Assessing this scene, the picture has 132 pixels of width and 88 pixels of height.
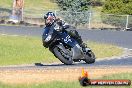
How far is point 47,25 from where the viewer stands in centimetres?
1716

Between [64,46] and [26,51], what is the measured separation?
7.37 m

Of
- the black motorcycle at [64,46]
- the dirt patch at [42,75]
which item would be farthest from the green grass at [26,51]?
the dirt patch at [42,75]

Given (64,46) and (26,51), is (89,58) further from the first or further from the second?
(26,51)

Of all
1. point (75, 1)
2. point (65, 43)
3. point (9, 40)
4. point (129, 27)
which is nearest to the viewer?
point (65, 43)

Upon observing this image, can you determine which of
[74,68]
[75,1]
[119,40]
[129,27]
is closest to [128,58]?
[74,68]

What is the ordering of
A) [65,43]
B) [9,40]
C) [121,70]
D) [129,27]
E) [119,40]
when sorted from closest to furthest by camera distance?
1. [121,70]
2. [65,43]
3. [9,40]
4. [119,40]
5. [129,27]

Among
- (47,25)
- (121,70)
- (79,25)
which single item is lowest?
(79,25)

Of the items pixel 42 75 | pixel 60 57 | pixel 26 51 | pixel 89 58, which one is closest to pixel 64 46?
pixel 60 57

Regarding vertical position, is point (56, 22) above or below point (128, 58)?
above

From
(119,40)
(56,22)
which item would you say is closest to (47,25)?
(56,22)

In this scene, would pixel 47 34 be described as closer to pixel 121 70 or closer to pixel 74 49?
pixel 74 49

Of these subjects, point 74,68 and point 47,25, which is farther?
point 47,25

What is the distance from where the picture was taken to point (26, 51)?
81.3 feet

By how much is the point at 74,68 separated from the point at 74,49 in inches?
79.7
